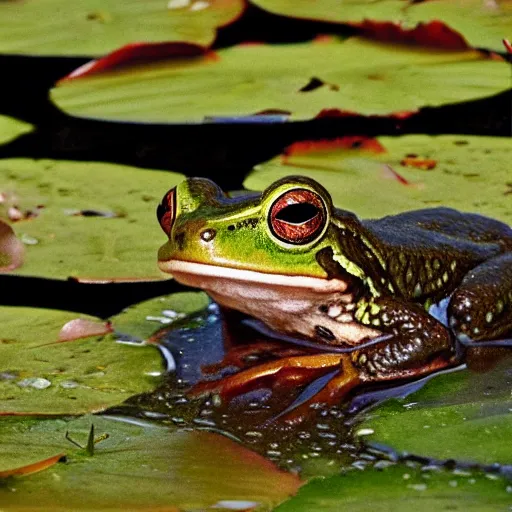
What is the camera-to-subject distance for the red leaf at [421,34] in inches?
252

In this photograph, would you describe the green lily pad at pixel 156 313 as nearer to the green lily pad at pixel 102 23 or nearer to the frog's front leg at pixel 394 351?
the frog's front leg at pixel 394 351

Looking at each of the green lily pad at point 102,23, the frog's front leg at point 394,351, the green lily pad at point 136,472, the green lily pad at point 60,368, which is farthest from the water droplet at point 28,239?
the green lily pad at point 102,23

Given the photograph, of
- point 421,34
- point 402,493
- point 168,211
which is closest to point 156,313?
point 168,211

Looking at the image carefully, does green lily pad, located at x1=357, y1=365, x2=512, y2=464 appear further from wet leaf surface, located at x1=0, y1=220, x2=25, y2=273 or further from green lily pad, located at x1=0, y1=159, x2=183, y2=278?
wet leaf surface, located at x1=0, y1=220, x2=25, y2=273

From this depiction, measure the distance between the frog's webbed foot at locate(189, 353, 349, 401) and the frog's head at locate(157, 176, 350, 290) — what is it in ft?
0.84

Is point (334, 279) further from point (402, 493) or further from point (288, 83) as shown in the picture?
point (288, 83)

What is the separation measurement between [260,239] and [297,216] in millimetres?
131

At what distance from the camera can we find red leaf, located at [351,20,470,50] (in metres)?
6.41

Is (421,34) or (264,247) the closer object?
(264,247)

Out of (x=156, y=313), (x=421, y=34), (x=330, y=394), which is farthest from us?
(x=421, y=34)

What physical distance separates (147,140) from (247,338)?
220cm

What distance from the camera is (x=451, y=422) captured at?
2.96 metres

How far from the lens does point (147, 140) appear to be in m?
5.80

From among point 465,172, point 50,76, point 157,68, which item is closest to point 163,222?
point 465,172
